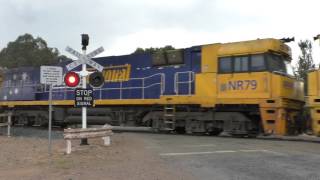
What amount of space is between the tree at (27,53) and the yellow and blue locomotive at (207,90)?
202 feet

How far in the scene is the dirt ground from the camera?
10430 mm


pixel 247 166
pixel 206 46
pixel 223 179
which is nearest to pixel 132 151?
pixel 247 166

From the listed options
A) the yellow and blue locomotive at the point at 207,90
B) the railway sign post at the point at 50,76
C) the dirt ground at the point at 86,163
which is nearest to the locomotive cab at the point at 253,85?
the yellow and blue locomotive at the point at 207,90

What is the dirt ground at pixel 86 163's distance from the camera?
34.2 feet

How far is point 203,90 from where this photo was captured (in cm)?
Answer: 2106

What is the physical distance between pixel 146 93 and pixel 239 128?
523 cm

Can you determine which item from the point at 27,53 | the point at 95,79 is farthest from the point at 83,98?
the point at 27,53

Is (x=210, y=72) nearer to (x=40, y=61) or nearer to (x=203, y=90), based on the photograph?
(x=203, y=90)

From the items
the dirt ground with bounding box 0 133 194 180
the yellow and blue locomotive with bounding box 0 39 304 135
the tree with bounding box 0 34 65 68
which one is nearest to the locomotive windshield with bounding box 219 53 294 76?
the yellow and blue locomotive with bounding box 0 39 304 135

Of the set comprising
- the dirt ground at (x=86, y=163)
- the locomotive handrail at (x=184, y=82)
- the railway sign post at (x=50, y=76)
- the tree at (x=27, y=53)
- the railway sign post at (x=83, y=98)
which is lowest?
the dirt ground at (x=86, y=163)

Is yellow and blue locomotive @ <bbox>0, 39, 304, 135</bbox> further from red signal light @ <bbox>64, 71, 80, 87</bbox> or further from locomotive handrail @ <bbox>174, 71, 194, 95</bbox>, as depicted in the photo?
red signal light @ <bbox>64, 71, 80, 87</bbox>

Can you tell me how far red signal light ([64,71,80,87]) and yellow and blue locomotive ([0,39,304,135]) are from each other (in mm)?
6883

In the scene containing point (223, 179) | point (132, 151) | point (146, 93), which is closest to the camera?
point (223, 179)

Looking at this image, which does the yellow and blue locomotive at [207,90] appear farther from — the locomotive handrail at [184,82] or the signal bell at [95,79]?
the signal bell at [95,79]
